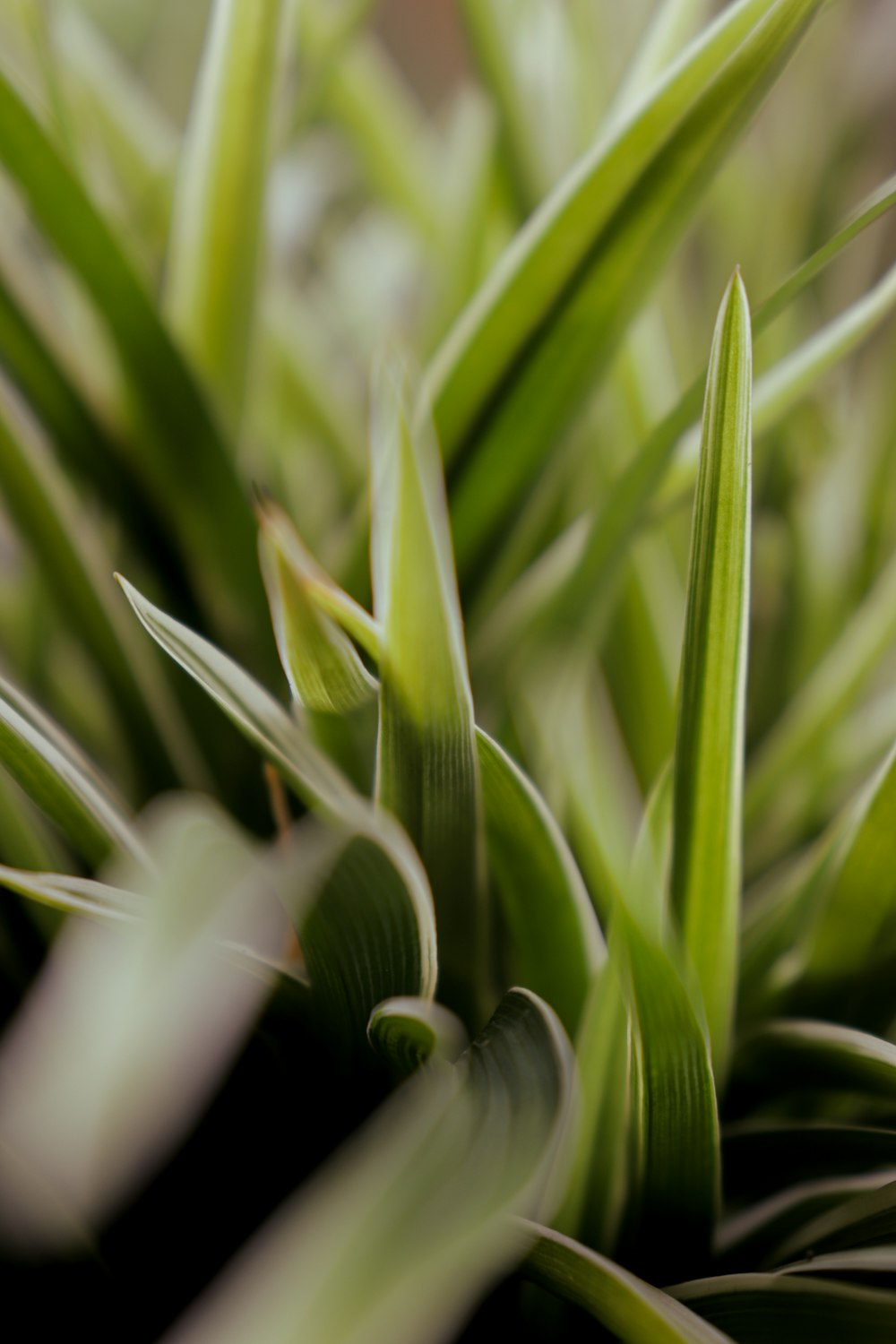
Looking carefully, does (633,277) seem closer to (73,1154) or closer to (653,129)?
(653,129)

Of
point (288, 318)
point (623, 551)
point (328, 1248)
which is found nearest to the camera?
point (328, 1248)

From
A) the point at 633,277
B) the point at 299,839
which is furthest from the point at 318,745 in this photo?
the point at 633,277

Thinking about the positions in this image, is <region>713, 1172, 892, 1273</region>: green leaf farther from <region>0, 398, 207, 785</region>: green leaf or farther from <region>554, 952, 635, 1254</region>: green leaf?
<region>0, 398, 207, 785</region>: green leaf

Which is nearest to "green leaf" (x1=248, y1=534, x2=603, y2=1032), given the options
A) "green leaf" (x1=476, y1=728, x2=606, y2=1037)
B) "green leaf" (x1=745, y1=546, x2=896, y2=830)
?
"green leaf" (x1=476, y1=728, x2=606, y2=1037)

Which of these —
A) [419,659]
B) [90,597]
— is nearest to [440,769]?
[419,659]

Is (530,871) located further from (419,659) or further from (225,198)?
(225,198)

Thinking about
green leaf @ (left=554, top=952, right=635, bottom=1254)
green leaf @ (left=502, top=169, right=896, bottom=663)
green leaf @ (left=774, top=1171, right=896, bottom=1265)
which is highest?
green leaf @ (left=502, top=169, right=896, bottom=663)

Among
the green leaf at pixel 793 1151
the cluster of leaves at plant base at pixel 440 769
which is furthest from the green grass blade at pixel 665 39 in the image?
the green leaf at pixel 793 1151
